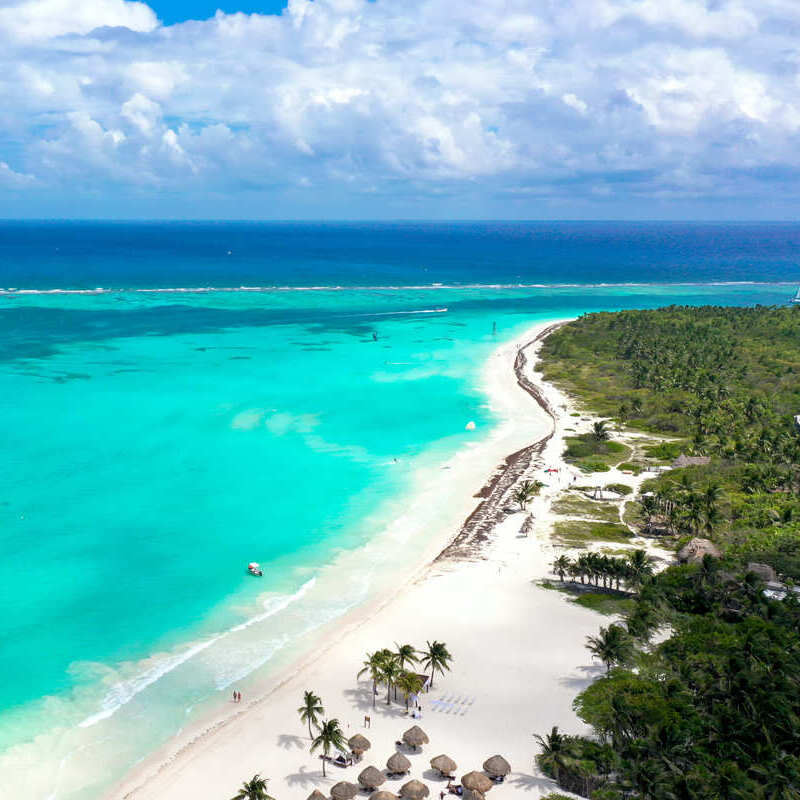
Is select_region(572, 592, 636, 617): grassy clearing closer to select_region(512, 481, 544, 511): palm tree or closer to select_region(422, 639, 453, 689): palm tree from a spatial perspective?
select_region(422, 639, 453, 689): palm tree

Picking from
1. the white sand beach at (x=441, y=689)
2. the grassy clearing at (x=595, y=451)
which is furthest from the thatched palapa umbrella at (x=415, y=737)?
the grassy clearing at (x=595, y=451)

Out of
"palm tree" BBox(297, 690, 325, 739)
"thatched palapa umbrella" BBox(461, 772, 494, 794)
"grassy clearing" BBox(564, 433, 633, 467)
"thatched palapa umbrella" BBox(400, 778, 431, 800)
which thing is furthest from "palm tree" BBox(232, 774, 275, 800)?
"grassy clearing" BBox(564, 433, 633, 467)

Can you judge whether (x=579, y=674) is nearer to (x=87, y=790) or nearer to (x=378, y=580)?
(x=378, y=580)

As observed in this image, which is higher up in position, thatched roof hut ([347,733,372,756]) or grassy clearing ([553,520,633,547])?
grassy clearing ([553,520,633,547])

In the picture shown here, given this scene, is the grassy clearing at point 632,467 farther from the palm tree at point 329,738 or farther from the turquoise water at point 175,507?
the palm tree at point 329,738

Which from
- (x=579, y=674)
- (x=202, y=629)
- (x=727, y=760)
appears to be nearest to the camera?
(x=727, y=760)

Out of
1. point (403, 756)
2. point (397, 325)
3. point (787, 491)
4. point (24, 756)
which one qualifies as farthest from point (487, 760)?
point (397, 325)
